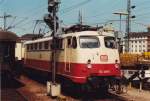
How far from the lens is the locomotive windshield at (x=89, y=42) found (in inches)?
805

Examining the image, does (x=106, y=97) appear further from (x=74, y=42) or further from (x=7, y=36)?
(x=7, y=36)

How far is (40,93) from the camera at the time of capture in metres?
23.1

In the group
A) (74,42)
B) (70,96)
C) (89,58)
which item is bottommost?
(70,96)

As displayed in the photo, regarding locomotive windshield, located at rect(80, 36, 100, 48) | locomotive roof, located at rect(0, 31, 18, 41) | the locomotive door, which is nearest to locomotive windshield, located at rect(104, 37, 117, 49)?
locomotive windshield, located at rect(80, 36, 100, 48)

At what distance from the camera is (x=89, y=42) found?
20.6m

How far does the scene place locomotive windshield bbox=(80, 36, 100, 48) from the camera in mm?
20438

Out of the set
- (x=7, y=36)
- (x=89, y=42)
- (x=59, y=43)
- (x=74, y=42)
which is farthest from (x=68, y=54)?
(x=7, y=36)

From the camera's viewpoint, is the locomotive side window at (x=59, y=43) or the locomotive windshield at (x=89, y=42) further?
the locomotive side window at (x=59, y=43)

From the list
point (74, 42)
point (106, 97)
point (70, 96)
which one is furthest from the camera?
point (70, 96)

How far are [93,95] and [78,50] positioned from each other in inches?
115

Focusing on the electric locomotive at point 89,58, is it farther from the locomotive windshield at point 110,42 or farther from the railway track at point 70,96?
the railway track at point 70,96

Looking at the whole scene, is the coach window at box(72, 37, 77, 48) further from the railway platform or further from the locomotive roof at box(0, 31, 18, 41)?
the locomotive roof at box(0, 31, 18, 41)


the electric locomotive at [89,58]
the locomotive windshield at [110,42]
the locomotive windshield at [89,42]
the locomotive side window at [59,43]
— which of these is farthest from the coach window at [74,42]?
the locomotive side window at [59,43]

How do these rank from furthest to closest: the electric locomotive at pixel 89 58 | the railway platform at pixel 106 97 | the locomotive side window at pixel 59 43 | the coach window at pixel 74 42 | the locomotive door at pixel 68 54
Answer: the locomotive side window at pixel 59 43 < the locomotive door at pixel 68 54 < the coach window at pixel 74 42 < the railway platform at pixel 106 97 < the electric locomotive at pixel 89 58
